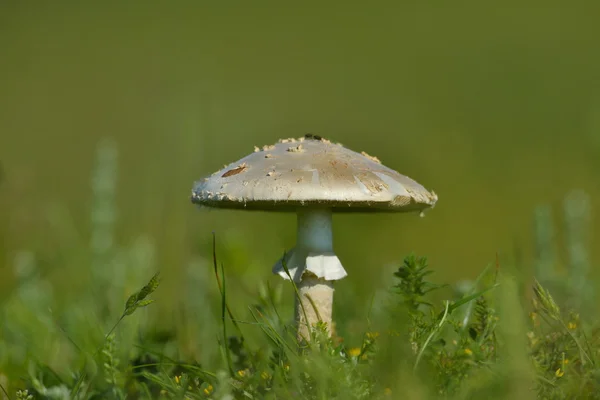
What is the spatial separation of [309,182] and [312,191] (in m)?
0.05

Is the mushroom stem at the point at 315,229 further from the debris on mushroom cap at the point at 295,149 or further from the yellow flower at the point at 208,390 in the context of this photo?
the yellow flower at the point at 208,390

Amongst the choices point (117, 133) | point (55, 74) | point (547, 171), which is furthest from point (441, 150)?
point (55, 74)

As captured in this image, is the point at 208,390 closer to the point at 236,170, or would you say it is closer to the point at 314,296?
the point at 314,296

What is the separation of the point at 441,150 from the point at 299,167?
550 cm

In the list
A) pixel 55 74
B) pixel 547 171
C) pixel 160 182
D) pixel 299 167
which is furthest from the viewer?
pixel 55 74

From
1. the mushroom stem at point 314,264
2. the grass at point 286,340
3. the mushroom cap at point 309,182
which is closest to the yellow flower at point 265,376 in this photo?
the grass at point 286,340

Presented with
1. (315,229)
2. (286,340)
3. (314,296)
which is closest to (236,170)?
(315,229)

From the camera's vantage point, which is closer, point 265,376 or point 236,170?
point 265,376

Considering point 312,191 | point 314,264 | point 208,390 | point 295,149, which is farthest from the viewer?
point 314,264

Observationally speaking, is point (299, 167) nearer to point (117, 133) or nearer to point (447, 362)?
point (447, 362)

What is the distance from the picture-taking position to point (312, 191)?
2662 mm

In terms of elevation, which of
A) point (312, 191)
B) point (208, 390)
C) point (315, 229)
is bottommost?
point (208, 390)

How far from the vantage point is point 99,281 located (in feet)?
13.5

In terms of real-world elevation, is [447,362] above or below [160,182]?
below
